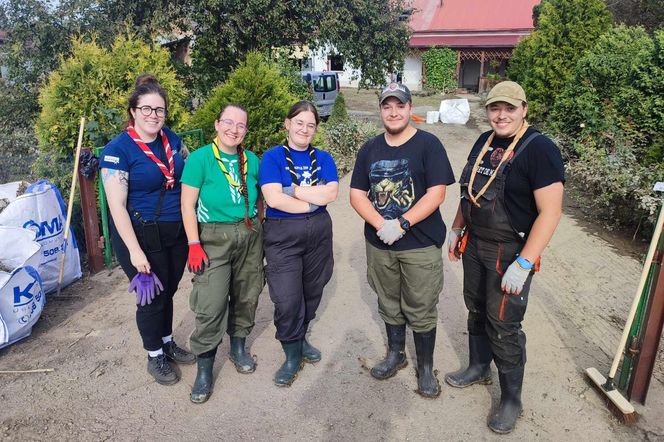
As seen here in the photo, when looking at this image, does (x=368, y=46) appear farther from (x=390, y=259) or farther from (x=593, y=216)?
(x=390, y=259)

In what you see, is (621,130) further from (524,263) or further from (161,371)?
(161,371)

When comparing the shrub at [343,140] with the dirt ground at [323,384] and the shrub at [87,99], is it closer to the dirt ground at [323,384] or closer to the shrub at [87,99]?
the shrub at [87,99]

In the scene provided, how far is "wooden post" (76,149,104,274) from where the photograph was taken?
15.0 ft

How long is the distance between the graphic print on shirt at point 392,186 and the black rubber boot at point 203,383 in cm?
143

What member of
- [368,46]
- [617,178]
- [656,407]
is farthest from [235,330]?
[368,46]

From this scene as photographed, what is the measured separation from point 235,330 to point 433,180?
1.61 meters

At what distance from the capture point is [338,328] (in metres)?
3.80

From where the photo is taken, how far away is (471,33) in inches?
1021

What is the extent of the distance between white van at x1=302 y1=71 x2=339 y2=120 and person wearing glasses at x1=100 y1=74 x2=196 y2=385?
1273 centimetres

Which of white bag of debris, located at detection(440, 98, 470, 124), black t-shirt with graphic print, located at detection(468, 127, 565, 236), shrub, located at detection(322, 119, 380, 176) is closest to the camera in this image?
black t-shirt with graphic print, located at detection(468, 127, 565, 236)

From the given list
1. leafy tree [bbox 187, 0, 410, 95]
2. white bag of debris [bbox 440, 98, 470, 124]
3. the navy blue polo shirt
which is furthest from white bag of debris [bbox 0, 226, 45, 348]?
white bag of debris [bbox 440, 98, 470, 124]

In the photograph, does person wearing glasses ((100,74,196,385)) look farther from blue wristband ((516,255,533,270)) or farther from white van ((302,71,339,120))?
white van ((302,71,339,120))

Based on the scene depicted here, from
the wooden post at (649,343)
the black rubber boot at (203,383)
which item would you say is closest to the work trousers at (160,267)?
the black rubber boot at (203,383)

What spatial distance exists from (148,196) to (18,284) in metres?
1.49
